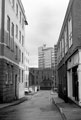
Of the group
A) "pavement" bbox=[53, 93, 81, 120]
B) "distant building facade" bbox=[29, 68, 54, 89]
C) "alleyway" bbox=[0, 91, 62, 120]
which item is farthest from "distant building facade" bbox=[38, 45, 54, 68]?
"pavement" bbox=[53, 93, 81, 120]

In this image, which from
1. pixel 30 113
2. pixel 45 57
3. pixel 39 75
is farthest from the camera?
pixel 45 57

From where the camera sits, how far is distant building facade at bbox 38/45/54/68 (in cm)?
17188

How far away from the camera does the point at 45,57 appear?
590 ft

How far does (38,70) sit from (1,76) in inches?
3963

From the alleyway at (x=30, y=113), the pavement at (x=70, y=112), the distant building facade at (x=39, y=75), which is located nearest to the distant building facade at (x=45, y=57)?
the distant building facade at (x=39, y=75)

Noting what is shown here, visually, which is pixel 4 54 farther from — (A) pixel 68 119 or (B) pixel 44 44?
(B) pixel 44 44

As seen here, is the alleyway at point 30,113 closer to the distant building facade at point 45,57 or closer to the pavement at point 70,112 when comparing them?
the pavement at point 70,112

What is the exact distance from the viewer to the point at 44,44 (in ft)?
644

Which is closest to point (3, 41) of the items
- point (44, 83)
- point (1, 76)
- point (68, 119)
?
point (1, 76)

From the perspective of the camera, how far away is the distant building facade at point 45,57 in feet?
564

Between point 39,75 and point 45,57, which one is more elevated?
point 45,57

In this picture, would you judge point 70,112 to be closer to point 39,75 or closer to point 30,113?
point 30,113

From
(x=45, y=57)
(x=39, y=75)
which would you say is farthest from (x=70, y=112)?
(x=45, y=57)

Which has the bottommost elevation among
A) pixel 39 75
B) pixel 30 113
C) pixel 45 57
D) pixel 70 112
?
pixel 30 113
